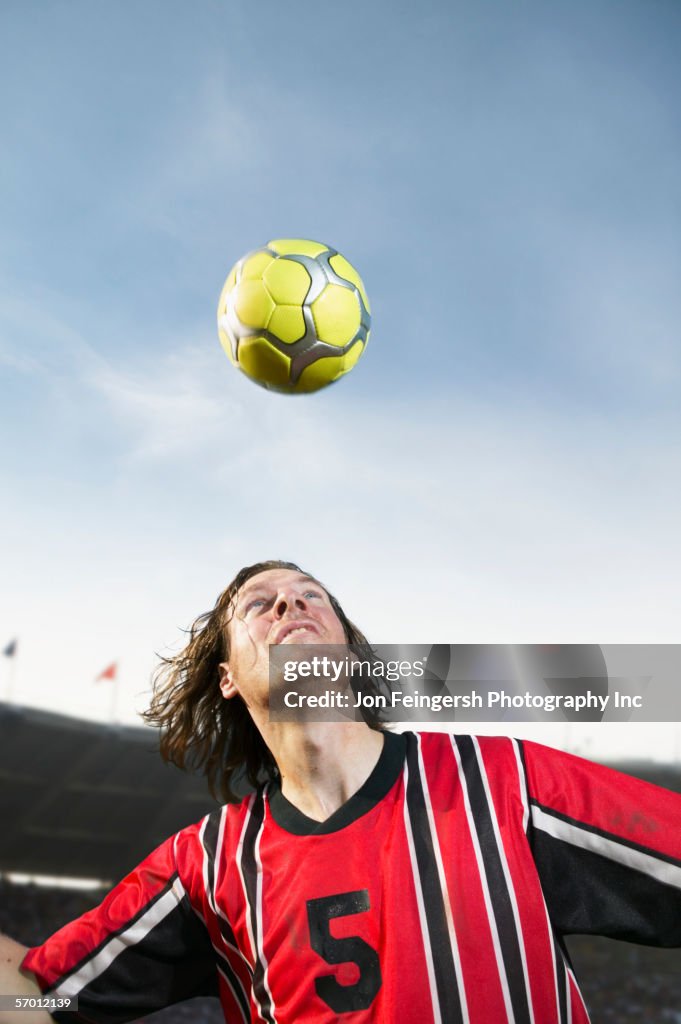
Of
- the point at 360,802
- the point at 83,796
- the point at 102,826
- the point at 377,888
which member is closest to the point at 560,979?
the point at 377,888

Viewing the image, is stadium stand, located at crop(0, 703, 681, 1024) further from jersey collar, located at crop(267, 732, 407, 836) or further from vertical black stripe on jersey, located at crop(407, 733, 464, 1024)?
vertical black stripe on jersey, located at crop(407, 733, 464, 1024)

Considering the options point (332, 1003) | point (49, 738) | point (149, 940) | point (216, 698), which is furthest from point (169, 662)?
point (49, 738)

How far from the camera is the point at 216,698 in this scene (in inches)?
153

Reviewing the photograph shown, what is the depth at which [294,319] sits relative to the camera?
424 centimetres

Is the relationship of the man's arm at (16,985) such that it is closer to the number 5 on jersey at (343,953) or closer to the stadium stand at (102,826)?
the number 5 on jersey at (343,953)

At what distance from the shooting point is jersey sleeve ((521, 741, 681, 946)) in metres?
2.48

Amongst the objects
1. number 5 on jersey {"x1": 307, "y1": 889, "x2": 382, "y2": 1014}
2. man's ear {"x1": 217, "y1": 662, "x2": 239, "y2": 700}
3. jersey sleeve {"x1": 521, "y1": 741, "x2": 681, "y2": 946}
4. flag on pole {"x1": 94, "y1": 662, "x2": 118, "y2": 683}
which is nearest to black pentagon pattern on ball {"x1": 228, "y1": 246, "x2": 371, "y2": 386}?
man's ear {"x1": 217, "y1": 662, "x2": 239, "y2": 700}

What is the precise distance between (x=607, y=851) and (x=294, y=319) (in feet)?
9.21

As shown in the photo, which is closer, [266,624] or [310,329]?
[266,624]

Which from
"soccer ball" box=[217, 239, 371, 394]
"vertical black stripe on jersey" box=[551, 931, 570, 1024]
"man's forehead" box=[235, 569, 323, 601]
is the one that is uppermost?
"soccer ball" box=[217, 239, 371, 394]

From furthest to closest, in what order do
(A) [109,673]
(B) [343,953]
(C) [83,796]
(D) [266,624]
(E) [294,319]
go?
(C) [83,796] → (A) [109,673] → (E) [294,319] → (D) [266,624] → (B) [343,953]

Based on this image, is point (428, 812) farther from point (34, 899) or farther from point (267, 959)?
point (34, 899)

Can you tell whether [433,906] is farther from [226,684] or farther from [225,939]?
[226,684]

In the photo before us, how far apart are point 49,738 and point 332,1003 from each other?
1610 cm
